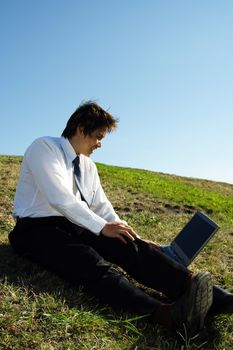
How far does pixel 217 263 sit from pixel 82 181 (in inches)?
111

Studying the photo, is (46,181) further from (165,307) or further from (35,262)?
(165,307)

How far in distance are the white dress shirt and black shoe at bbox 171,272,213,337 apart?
4.54ft

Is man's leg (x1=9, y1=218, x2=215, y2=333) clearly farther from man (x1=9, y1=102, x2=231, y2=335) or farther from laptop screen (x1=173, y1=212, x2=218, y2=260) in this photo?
laptop screen (x1=173, y1=212, x2=218, y2=260)

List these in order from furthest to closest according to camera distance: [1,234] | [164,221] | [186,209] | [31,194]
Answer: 1. [186,209]
2. [164,221]
3. [1,234]
4. [31,194]

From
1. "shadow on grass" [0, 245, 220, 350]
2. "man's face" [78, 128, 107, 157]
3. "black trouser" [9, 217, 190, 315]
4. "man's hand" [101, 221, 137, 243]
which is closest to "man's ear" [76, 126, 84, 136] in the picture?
"man's face" [78, 128, 107, 157]

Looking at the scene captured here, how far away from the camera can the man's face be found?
6410mm

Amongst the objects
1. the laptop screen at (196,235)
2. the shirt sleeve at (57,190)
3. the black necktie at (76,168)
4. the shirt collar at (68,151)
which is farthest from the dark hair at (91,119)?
the laptop screen at (196,235)

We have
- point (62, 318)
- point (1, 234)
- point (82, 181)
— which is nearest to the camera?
point (62, 318)

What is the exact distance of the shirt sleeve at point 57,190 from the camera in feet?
18.0

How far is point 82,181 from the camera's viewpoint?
259 inches

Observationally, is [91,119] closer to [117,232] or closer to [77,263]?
[117,232]

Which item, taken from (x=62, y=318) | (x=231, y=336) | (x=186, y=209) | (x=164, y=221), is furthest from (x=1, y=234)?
(x=186, y=209)

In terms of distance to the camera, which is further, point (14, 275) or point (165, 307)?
point (14, 275)

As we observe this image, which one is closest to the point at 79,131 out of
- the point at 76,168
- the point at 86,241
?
the point at 76,168
